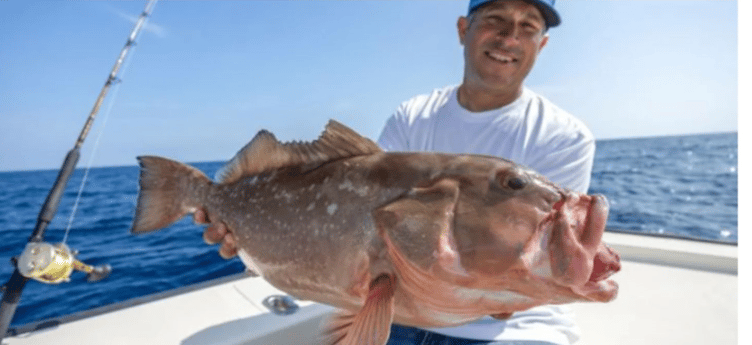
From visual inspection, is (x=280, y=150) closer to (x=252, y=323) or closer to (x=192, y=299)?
(x=252, y=323)

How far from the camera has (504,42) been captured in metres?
2.95

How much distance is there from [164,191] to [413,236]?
1.62 meters

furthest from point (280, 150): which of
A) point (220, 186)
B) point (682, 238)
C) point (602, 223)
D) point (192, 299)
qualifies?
point (682, 238)

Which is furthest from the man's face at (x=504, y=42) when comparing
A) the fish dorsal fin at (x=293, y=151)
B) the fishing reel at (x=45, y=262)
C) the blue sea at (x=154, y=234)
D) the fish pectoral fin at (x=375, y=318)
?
the blue sea at (x=154, y=234)

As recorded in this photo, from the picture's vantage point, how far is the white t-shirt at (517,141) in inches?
100

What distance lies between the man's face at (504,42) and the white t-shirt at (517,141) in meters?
0.20

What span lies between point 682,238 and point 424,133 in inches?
168

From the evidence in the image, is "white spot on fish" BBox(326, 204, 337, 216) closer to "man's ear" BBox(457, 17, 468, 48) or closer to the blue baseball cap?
the blue baseball cap

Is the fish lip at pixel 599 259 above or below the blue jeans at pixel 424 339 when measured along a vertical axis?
above

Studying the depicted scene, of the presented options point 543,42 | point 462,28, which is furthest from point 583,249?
point 462,28

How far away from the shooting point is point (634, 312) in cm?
411

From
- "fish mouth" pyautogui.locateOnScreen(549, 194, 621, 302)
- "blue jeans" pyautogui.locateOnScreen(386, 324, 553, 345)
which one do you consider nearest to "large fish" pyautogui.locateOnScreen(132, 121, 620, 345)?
"fish mouth" pyautogui.locateOnScreen(549, 194, 621, 302)

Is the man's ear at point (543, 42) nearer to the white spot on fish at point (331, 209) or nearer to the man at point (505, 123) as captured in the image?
the man at point (505, 123)

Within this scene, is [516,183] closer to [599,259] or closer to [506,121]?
[599,259]
